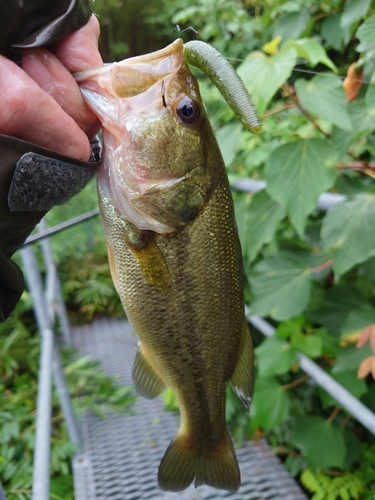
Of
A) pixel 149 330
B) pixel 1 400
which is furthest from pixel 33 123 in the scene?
pixel 1 400

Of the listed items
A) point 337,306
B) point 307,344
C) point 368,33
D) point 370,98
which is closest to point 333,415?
point 307,344

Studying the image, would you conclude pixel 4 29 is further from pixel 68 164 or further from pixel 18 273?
pixel 18 273

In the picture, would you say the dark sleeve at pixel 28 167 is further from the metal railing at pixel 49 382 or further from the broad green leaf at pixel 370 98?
the broad green leaf at pixel 370 98

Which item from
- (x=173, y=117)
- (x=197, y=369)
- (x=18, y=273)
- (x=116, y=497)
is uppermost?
(x=173, y=117)

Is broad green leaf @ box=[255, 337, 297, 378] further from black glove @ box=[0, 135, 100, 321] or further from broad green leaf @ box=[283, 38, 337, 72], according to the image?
black glove @ box=[0, 135, 100, 321]

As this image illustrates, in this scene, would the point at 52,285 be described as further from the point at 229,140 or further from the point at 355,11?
the point at 355,11

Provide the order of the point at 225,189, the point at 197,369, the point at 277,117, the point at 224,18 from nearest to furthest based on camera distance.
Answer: the point at 225,189, the point at 197,369, the point at 277,117, the point at 224,18
